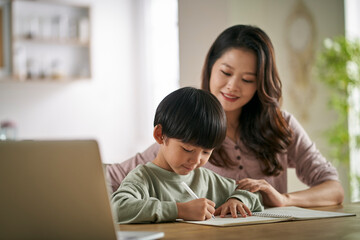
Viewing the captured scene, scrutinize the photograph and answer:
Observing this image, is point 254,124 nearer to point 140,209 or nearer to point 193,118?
point 193,118

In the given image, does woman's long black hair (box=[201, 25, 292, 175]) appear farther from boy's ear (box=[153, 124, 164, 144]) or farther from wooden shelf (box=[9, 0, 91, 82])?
wooden shelf (box=[9, 0, 91, 82])

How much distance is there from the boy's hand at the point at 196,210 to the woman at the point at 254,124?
0.56 meters

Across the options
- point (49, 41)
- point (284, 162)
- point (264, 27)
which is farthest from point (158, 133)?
point (49, 41)

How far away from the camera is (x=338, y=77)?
3414mm

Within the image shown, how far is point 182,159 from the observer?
133cm

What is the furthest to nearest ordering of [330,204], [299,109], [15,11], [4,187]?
[15,11] < [299,109] < [330,204] < [4,187]

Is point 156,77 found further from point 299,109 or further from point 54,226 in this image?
point 54,226

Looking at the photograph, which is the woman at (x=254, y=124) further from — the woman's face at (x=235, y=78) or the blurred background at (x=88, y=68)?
the blurred background at (x=88, y=68)

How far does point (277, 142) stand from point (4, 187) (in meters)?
1.32

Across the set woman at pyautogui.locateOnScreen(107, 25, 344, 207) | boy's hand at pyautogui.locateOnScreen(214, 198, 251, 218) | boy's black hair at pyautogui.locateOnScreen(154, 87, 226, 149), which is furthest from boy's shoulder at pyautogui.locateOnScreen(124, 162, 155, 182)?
woman at pyautogui.locateOnScreen(107, 25, 344, 207)

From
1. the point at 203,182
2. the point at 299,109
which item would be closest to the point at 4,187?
the point at 203,182

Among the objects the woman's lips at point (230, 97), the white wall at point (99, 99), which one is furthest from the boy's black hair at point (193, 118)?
the white wall at point (99, 99)

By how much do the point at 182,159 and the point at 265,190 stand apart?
0.34 metres

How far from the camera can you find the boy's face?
132 centimetres
